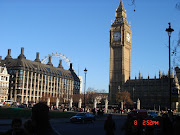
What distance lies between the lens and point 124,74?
445 feet

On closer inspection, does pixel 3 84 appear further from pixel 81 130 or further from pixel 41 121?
pixel 41 121

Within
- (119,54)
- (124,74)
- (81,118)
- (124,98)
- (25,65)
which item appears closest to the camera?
(81,118)

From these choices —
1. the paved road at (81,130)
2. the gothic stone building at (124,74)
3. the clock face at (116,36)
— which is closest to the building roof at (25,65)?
the gothic stone building at (124,74)

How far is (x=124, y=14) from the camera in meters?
150

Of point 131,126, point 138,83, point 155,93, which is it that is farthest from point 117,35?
point 131,126

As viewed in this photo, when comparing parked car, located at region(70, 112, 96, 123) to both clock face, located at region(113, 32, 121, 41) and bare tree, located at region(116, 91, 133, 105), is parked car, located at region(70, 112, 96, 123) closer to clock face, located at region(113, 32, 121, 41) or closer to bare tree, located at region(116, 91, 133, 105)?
bare tree, located at region(116, 91, 133, 105)

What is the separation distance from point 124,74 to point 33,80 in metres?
47.0

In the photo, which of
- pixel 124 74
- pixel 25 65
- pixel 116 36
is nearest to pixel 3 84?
pixel 25 65

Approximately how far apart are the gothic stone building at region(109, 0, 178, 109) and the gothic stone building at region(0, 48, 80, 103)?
28959 mm

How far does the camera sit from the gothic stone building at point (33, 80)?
115 metres

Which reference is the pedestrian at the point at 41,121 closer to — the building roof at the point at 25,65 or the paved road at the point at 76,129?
the paved road at the point at 76,129

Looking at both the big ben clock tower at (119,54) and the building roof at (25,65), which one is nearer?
the building roof at (25,65)

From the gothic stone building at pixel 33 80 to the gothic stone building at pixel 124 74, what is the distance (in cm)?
2896

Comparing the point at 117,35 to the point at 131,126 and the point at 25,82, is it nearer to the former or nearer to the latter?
the point at 25,82
